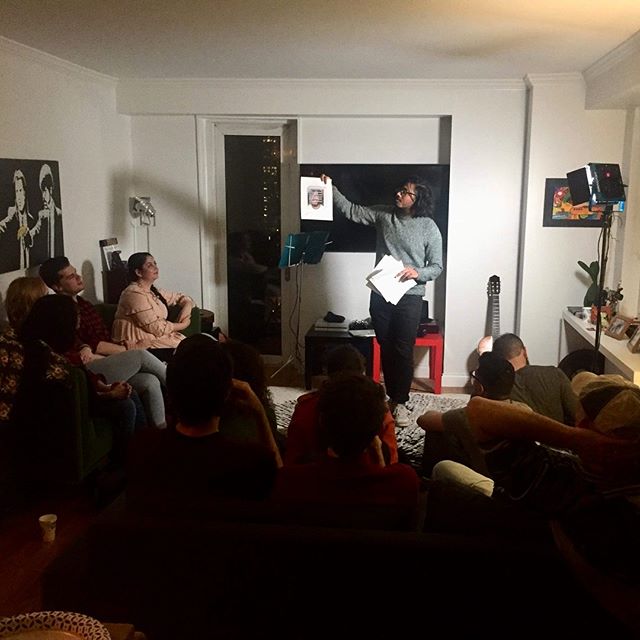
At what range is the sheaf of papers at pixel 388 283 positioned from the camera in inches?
177

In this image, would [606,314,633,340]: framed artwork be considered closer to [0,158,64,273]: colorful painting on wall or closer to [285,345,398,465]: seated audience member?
[285,345,398,465]: seated audience member

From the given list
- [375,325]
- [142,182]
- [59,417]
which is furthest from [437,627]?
[142,182]

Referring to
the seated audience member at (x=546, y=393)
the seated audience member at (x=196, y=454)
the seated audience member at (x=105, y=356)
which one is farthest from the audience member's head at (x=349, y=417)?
the seated audience member at (x=105, y=356)

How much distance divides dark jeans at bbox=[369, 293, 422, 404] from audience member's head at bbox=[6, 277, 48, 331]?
2100mm

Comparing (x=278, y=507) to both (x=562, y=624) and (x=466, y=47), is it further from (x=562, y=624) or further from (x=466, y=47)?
(x=466, y=47)

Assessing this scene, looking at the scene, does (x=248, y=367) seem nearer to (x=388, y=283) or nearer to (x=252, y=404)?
(x=252, y=404)

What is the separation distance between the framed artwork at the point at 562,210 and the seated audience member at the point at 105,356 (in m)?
2.91

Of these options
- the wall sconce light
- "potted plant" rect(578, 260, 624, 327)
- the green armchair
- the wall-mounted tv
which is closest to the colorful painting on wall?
the wall sconce light

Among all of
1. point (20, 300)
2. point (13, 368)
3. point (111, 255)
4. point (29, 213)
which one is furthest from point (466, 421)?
point (111, 255)

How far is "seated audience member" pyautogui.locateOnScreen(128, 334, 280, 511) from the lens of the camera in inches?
70.9

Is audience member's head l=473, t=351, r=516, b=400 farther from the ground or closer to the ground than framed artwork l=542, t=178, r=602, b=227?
closer to the ground

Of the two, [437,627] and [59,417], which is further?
[59,417]

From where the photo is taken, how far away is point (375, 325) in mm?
4672

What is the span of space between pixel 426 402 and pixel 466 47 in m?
2.36
